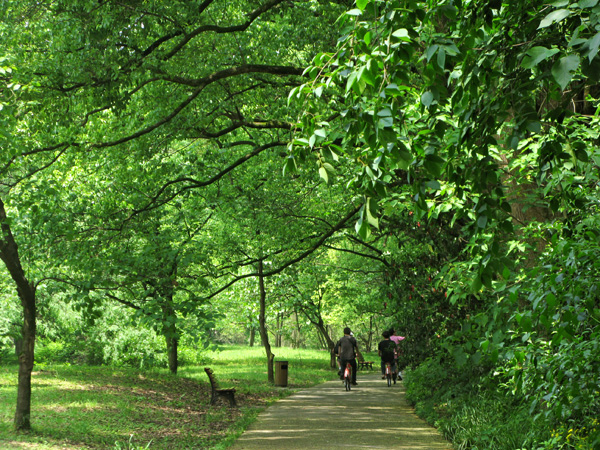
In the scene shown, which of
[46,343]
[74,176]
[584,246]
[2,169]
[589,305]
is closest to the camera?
[589,305]

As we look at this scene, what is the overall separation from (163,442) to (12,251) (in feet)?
13.7

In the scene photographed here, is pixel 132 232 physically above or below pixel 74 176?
below

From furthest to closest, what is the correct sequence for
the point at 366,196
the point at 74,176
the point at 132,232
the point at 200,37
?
the point at 74,176
the point at 132,232
the point at 200,37
the point at 366,196

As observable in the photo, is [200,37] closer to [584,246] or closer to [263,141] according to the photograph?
[263,141]

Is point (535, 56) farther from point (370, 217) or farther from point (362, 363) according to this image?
point (362, 363)

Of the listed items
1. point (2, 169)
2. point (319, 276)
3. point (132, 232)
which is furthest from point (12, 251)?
point (319, 276)

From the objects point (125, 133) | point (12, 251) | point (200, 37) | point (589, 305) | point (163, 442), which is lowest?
point (163, 442)

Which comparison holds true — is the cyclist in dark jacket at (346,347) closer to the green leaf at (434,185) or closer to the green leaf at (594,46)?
the green leaf at (434,185)

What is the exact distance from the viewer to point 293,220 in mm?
16609

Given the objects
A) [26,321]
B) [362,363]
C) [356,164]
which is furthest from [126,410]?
[362,363]

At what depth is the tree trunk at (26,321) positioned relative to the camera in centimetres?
999

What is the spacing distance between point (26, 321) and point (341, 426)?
240 inches

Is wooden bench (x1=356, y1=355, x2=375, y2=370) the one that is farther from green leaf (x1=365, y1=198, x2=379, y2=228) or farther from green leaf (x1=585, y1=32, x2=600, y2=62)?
green leaf (x1=585, y1=32, x2=600, y2=62)

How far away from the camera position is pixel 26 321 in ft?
34.4
